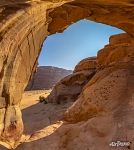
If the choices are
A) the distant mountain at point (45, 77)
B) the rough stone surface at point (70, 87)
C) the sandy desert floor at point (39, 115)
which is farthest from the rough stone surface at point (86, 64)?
the distant mountain at point (45, 77)

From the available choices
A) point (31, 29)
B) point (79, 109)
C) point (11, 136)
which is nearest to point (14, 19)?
point (31, 29)

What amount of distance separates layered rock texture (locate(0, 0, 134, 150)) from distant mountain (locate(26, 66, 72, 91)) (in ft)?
89.8

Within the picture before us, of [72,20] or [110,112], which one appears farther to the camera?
[72,20]

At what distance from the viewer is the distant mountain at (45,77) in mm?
41688

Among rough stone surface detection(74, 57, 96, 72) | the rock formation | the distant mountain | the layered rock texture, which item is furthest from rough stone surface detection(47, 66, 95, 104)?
the distant mountain

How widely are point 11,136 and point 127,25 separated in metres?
8.65

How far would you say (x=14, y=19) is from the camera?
25.1 feet

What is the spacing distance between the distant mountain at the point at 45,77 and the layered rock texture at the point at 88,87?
27366 mm

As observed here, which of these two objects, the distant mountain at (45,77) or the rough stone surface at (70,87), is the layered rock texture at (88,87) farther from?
the distant mountain at (45,77)

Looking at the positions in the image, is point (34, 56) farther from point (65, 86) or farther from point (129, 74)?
point (65, 86)

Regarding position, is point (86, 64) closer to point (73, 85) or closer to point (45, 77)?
point (73, 85)

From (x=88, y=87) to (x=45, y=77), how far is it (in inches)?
1239

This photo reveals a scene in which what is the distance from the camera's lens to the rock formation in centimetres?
2311

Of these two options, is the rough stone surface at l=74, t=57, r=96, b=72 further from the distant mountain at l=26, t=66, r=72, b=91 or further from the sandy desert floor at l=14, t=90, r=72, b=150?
the distant mountain at l=26, t=66, r=72, b=91
